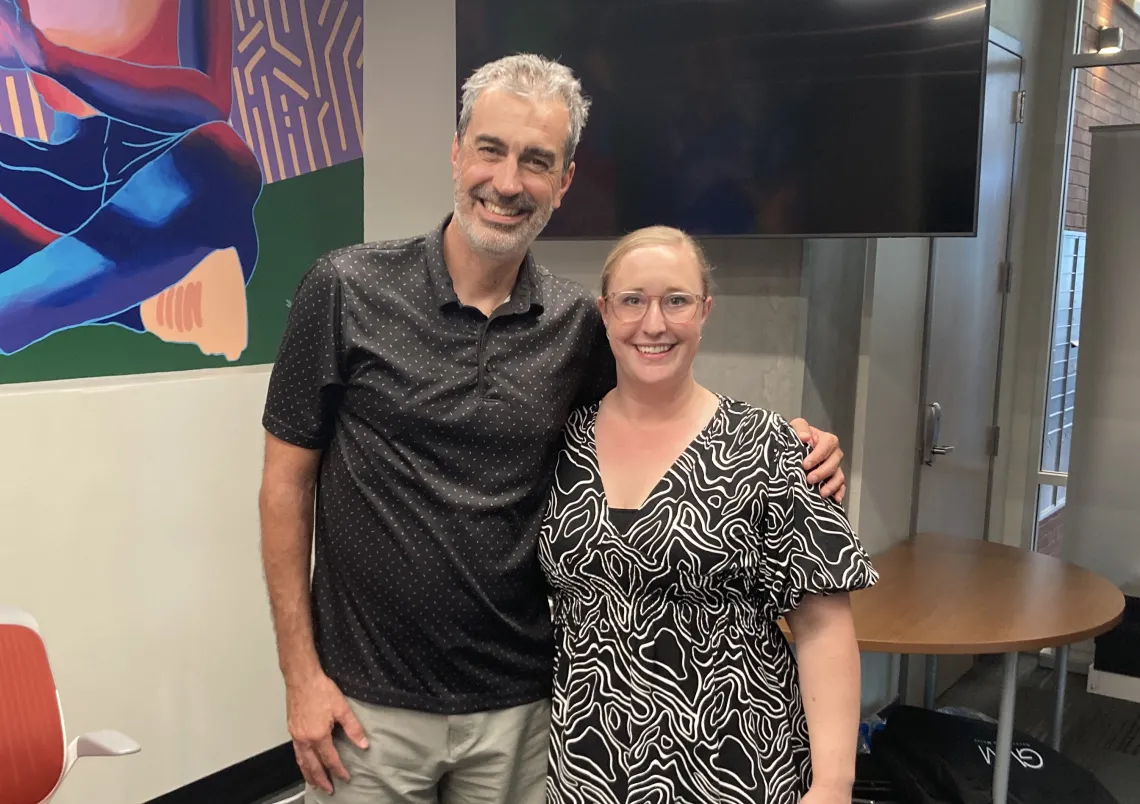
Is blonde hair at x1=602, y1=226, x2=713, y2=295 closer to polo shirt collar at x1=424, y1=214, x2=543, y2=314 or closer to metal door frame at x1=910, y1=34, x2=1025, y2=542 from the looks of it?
polo shirt collar at x1=424, y1=214, x2=543, y2=314

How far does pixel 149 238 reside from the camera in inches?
99.6

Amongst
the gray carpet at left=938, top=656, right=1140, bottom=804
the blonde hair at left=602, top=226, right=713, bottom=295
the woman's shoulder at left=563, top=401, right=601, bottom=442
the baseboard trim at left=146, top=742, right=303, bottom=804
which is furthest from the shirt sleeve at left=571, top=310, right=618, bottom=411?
the gray carpet at left=938, top=656, right=1140, bottom=804

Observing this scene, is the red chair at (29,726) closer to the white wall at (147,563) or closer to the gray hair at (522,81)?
the white wall at (147,563)

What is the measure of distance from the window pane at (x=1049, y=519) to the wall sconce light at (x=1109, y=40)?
181 centimetres

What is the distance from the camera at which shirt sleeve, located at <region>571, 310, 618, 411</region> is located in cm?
149

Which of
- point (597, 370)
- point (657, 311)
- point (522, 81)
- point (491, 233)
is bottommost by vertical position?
point (597, 370)

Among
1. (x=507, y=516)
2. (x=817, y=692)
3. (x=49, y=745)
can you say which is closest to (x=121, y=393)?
(x=49, y=745)

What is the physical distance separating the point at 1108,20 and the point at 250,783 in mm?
4289

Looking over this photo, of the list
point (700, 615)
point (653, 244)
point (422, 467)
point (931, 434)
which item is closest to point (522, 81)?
point (653, 244)

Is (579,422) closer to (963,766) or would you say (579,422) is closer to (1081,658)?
(963,766)

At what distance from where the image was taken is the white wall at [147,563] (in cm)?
230

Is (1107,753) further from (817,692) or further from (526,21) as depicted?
(526,21)

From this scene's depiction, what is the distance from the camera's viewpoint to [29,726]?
169 centimetres

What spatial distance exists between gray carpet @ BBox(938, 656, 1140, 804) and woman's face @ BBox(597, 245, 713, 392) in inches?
101
